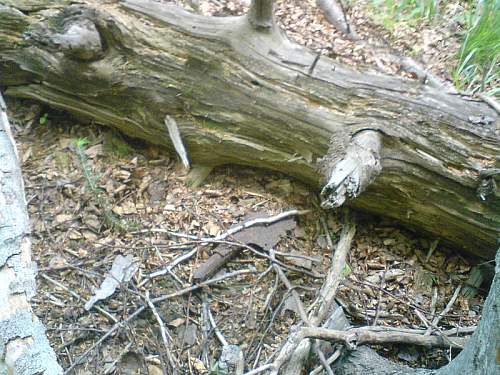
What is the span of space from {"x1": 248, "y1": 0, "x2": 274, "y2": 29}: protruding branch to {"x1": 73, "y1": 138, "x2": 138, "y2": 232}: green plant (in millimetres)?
1107

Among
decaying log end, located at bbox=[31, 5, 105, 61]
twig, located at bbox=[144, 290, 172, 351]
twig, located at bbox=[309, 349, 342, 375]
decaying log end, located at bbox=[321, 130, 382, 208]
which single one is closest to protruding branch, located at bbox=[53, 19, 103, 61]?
decaying log end, located at bbox=[31, 5, 105, 61]

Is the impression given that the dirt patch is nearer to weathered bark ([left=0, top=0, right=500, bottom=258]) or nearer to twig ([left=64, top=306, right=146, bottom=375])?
twig ([left=64, top=306, right=146, bottom=375])

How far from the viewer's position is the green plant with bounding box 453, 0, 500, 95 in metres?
3.25

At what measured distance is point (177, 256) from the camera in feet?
8.82

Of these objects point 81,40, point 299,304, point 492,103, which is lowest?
point 299,304

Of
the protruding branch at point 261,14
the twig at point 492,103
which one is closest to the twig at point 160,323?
the protruding branch at point 261,14

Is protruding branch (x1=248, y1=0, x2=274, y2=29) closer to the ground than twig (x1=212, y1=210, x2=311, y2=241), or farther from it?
farther from it

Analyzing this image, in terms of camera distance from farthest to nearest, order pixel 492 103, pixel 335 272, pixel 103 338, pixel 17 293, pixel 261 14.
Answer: pixel 261 14, pixel 492 103, pixel 335 272, pixel 103 338, pixel 17 293

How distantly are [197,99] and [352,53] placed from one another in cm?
117

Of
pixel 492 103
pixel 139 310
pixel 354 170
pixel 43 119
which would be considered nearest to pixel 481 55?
pixel 492 103

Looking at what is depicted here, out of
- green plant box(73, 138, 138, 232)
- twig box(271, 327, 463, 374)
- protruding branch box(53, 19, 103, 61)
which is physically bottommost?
green plant box(73, 138, 138, 232)

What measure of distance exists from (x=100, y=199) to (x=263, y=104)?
1.00m

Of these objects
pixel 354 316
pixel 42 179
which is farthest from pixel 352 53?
pixel 42 179

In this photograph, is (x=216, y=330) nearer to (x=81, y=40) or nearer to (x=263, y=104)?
(x=263, y=104)
